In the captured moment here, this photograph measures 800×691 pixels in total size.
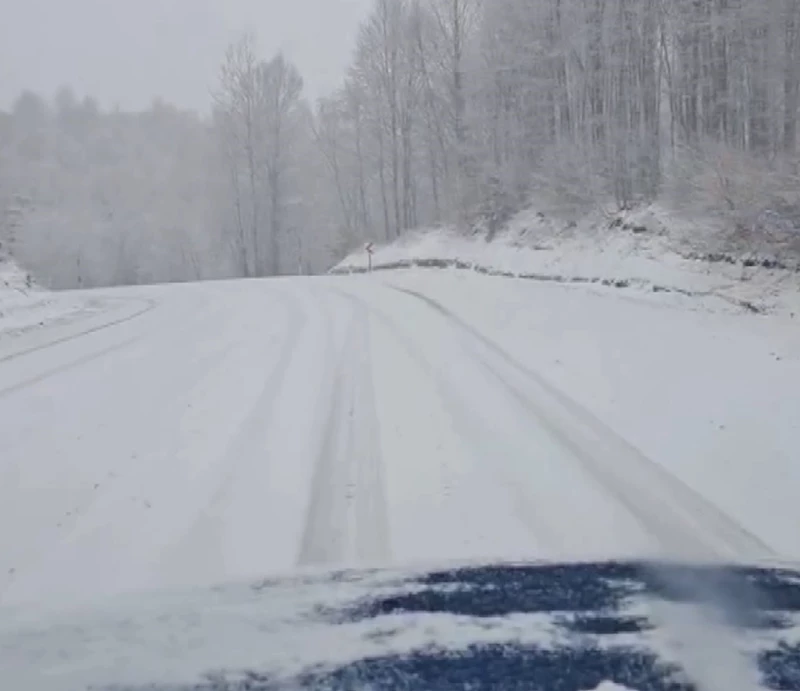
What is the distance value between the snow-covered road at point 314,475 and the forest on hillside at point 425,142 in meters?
8.54

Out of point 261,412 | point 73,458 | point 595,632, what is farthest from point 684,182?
point 595,632

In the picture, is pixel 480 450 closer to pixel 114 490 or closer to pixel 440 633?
pixel 114 490

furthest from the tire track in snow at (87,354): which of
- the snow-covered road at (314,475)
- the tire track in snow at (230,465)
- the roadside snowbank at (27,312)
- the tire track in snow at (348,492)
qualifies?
the tire track in snow at (348,492)

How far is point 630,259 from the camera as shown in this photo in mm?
18000

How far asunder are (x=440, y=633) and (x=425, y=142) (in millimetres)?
41916

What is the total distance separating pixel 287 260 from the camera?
59.9 metres

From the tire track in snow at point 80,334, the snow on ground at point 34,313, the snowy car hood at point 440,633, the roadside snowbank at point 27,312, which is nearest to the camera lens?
the snowy car hood at point 440,633

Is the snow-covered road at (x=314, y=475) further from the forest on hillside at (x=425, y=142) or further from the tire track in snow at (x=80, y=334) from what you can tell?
the forest on hillside at (x=425, y=142)

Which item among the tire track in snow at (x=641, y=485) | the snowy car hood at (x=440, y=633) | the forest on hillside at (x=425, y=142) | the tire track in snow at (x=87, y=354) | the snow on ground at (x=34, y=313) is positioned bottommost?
the tire track in snow at (x=641, y=485)

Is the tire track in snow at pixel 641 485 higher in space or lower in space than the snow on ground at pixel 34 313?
lower

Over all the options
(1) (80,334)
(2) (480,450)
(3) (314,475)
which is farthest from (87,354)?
(2) (480,450)

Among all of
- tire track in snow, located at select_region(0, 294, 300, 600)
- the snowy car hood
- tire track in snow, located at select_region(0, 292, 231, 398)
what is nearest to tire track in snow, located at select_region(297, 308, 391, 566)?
the snowy car hood

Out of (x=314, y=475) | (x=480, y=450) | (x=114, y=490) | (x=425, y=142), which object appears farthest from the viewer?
(x=425, y=142)

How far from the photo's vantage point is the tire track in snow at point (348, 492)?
14.4 feet
